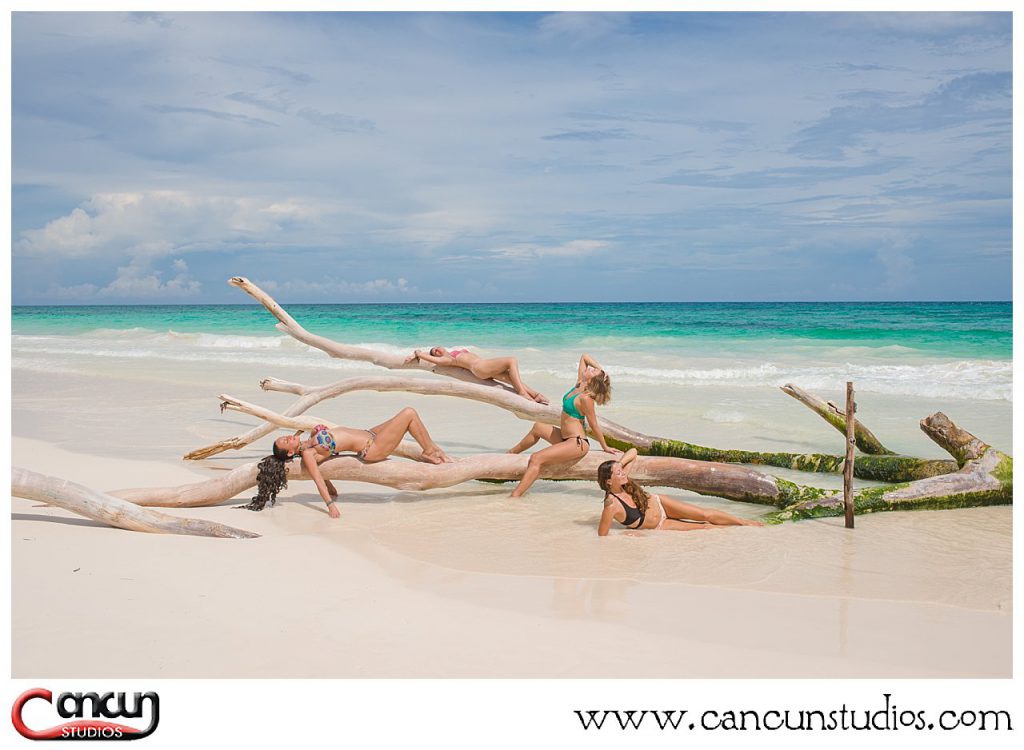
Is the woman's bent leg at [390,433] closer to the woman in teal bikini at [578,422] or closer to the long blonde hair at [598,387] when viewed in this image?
the woman in teal bikini at [578,422]

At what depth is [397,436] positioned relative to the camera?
8477 mm

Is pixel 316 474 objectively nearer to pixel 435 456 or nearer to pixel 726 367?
pixel 435 456

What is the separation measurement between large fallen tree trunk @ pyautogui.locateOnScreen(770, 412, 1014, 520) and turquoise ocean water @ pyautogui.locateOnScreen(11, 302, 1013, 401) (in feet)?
28.8

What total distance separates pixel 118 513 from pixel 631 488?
4.51 metres

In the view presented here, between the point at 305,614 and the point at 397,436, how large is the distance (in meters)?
3.06

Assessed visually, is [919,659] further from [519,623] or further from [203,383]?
[203,383]

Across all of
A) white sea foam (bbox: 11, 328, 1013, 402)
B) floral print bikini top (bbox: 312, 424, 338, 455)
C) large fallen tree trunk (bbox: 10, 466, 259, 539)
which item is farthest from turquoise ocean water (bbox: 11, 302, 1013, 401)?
large fallen tree trunk (bbox: 10, 466, 259, 539)

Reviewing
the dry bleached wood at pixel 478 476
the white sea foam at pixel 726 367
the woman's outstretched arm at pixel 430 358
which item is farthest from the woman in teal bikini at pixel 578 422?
the white sea foam at pixel 726 367

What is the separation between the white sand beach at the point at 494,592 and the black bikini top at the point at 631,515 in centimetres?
19

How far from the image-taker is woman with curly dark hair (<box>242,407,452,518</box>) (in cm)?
818

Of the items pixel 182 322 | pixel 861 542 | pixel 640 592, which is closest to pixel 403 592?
pixel 640 592

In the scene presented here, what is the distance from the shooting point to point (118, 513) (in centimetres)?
717

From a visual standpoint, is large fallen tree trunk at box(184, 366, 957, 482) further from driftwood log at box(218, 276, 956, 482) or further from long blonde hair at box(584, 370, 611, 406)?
long blonde hair at box(584, 370, 611, 406)

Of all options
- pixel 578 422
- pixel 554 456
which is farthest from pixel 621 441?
pixel 554 456
